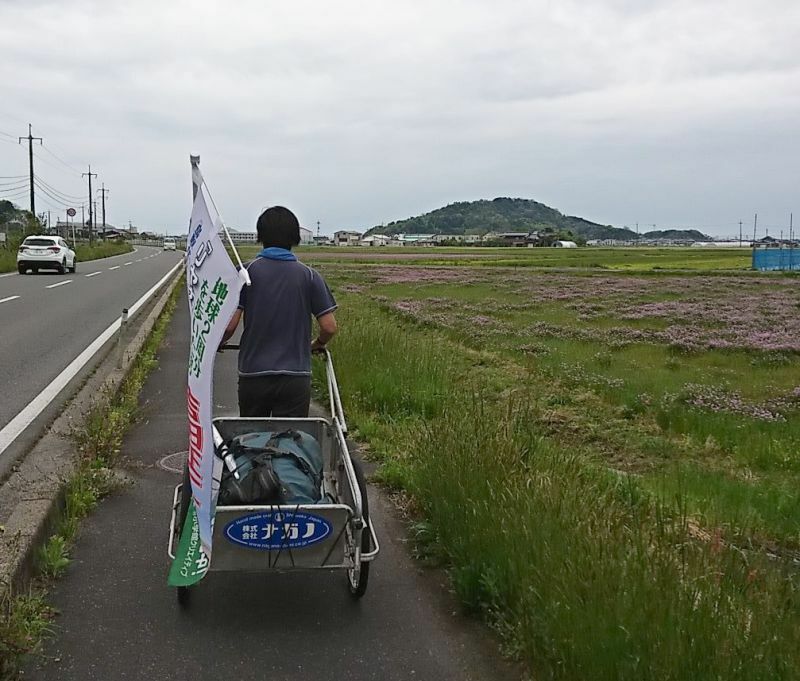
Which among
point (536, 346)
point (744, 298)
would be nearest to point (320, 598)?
point (536, 346)

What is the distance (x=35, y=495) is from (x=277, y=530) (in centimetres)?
206

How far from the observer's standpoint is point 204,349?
11.1 feet

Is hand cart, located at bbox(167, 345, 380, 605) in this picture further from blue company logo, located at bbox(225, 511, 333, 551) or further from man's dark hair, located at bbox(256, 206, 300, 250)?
man's dark hair, located at bbox(256, 206, 300, 250)

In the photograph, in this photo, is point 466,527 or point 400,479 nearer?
point 466,527

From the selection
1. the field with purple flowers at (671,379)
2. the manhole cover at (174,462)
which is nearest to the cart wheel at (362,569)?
the field with purple flowers at (671,379)

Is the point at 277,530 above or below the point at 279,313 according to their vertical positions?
below

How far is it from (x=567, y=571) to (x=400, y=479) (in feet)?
8.76

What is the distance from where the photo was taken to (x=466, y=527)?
434 centimetres

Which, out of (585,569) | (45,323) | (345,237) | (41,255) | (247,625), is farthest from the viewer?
(345,237)

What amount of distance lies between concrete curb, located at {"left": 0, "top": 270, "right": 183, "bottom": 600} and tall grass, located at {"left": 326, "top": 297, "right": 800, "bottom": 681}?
2.15m

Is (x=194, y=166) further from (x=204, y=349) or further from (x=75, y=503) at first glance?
(x=75, y=503)

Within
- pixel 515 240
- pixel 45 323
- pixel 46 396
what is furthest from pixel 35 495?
pixel 515 240

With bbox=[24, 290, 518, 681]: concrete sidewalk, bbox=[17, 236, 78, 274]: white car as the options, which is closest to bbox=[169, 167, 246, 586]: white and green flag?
bbox=[24, 290, 518, 681]: concrete sidewalk

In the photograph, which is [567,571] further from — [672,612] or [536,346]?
[536,346]
